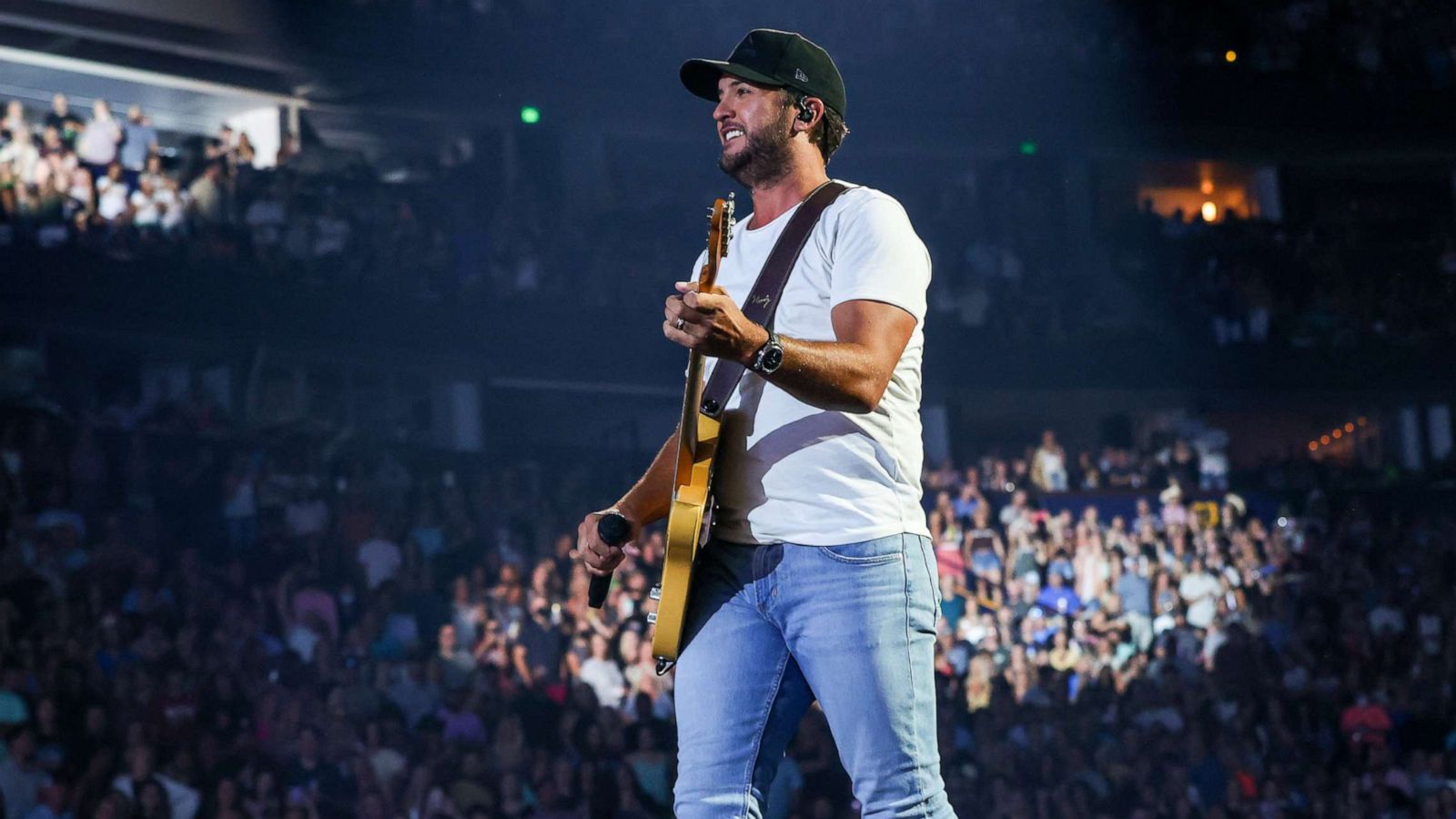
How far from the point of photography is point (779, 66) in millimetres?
2549

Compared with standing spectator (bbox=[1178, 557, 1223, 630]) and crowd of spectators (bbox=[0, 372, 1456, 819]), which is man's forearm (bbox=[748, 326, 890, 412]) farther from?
standing spectator (bbox=[1178, 557, 1223, 630])

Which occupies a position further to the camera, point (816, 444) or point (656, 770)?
point (656, 770)

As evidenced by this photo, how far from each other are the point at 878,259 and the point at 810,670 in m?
0.62

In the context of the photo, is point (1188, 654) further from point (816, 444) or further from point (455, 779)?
point (816, 444)

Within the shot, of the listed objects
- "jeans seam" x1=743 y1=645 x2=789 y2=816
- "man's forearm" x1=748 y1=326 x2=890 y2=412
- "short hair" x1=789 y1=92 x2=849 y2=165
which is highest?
"short hair" x1=789 y1=92 x2=849 y2=165

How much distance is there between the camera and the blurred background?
9.38m

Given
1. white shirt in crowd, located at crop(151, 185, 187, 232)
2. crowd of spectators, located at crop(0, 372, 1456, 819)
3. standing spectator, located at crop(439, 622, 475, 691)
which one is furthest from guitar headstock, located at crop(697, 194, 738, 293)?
white shirt in crowd, located at crop(151, 185, 187, 232)

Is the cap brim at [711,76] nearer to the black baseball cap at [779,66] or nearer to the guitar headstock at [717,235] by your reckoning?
the black baseball cap at [779,66]

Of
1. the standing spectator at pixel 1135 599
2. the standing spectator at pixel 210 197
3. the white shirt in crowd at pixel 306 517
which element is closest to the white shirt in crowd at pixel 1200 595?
the standing spectator at pixel 1135 599

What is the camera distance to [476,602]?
10.5m

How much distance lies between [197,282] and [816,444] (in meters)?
11.2

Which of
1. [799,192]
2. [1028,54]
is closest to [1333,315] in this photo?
[1028,54]

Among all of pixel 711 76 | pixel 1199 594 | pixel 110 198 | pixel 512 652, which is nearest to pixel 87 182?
pixel 110 198

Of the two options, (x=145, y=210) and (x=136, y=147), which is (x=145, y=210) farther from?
(x=136, y=147)
